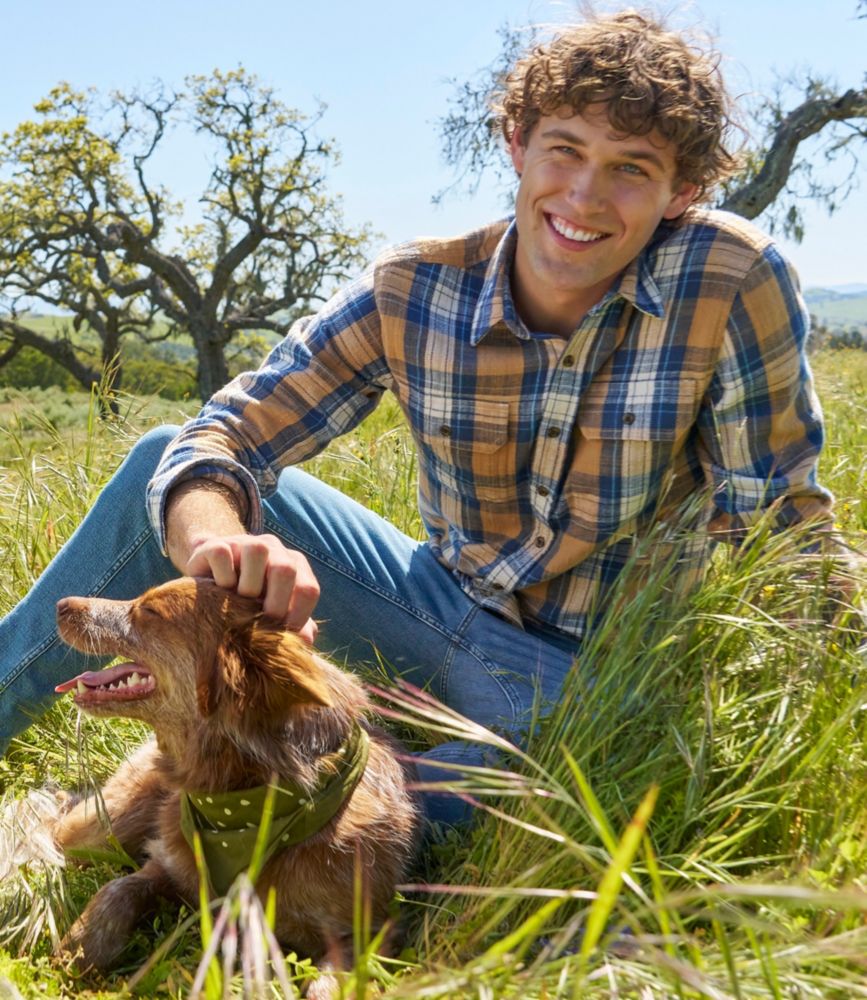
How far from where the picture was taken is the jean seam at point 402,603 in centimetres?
343

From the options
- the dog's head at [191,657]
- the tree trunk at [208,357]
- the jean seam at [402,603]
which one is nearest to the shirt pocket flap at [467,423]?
the jean seam at [402,603]

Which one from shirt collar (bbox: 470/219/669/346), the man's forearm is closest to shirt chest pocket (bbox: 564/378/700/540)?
shirt collar (bbox: 470/219/669/346)

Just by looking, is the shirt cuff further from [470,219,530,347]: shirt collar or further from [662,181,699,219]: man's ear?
[662,181,699,219]: man's ear

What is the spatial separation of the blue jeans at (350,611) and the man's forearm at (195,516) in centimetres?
32

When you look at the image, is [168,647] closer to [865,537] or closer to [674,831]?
[674,831]

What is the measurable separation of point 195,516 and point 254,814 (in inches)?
34.0

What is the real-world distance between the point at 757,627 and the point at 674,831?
1.89 feet

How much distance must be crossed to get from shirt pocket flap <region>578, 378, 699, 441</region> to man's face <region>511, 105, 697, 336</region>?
311 millimetres

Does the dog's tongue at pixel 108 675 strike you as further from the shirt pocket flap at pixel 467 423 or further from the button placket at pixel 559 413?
the button placket at pixel 559 413

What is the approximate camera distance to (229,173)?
30609 mm

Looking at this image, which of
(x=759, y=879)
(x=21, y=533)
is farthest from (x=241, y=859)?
(x=21, y=533)

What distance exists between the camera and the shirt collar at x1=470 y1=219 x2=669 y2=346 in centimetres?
308

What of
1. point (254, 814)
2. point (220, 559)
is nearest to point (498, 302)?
point (220, 559)

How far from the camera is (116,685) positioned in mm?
2756
